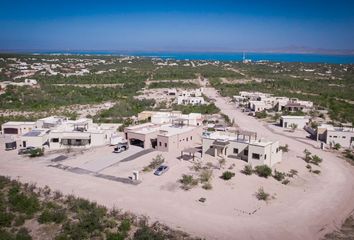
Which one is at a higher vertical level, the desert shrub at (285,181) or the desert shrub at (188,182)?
the desert shrub at (188,182)

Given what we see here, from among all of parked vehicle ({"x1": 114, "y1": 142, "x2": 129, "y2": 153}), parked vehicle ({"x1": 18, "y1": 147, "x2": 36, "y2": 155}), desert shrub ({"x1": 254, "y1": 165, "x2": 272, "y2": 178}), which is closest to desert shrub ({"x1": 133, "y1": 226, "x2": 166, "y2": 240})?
desert shrub ({"x1": 254, "y1": 165, "x2": 272, "y2": 178})

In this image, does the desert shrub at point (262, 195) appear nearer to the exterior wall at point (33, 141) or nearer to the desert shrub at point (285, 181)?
the desert shrub at point (285, 181)

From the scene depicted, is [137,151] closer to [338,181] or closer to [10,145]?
[10,145]

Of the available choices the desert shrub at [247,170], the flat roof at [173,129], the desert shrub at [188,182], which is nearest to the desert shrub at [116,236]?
the desert shrub at [188,182]

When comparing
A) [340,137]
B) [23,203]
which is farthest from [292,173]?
[23,203]

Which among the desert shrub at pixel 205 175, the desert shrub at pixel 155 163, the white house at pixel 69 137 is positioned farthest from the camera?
the white house at pixel 69 137
